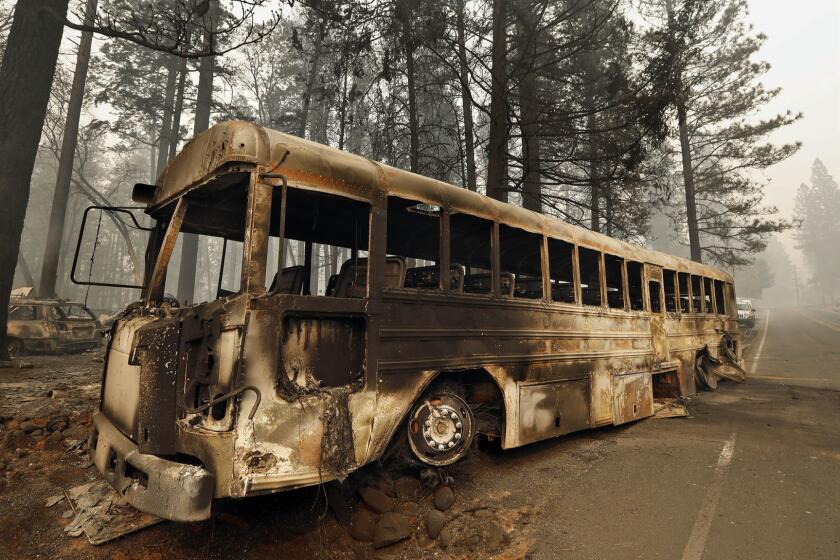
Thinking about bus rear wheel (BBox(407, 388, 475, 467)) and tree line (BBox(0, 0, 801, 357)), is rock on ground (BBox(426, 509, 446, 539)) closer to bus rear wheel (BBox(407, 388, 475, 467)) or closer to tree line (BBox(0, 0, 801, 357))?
bus rear wheel (BBox(407, 388, 475, 467))

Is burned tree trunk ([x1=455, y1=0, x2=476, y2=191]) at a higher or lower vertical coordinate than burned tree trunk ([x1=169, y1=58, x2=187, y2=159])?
lower

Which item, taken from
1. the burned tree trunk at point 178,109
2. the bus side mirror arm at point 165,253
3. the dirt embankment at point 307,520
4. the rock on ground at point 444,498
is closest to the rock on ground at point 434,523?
the dirt embankment at point 307,520

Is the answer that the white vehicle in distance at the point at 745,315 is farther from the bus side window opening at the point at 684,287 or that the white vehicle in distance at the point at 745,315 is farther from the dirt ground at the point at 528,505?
the dirt ground at the point at 528,505

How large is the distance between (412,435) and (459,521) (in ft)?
→ 2.52

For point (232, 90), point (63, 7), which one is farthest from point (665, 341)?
point (232, 90)

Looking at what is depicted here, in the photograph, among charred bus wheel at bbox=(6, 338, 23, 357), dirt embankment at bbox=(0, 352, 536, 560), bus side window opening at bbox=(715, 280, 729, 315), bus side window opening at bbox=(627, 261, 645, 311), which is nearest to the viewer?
dirt embankment at bbox=(0, 352, 536, 560)

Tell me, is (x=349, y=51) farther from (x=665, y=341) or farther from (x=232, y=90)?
(x=232, y=90)

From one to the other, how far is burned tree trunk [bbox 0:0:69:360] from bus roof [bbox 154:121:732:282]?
6.58 meters

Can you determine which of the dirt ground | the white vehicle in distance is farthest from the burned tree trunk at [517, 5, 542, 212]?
the white vehicle in distance

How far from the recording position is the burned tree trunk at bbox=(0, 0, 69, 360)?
799cm

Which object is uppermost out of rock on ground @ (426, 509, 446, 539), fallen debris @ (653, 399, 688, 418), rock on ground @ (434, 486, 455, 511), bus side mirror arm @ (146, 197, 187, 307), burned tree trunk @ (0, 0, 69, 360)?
burned tree trunk @ (0, 0, 69, 360)

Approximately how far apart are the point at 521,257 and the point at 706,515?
11.1 feet

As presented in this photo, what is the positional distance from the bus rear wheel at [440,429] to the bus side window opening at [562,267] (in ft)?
7.41

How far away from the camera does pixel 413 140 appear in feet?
37.8
